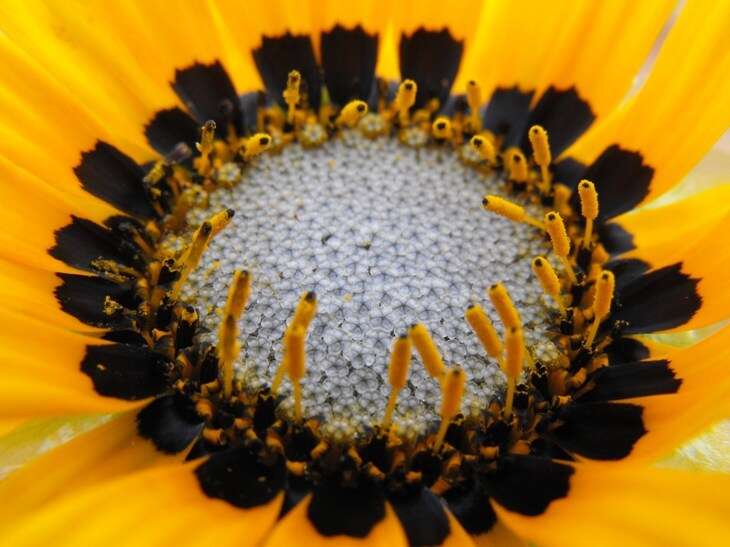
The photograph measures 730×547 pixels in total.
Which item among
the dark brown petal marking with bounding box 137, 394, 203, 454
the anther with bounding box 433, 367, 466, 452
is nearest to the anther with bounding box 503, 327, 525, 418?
the anther with bounding box 433, 367, 466, 452

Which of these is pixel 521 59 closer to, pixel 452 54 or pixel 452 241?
pixel 452 54

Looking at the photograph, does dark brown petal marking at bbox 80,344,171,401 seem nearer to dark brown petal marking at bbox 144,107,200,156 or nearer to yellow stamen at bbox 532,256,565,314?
dark brown petal marking at bbox 144,107,200,156

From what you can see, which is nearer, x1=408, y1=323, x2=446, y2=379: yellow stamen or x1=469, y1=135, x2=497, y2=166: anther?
x1=408, y1=323, x2=446, y2=379: yellow stamen

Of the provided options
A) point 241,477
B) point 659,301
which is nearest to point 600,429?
point 659,301

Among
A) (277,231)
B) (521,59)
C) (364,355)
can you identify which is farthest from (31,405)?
(521,59)

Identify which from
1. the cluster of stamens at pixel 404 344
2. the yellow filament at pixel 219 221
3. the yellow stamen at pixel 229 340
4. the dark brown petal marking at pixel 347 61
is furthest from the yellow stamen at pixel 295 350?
the dark brown petal marking at pixel 347 61
